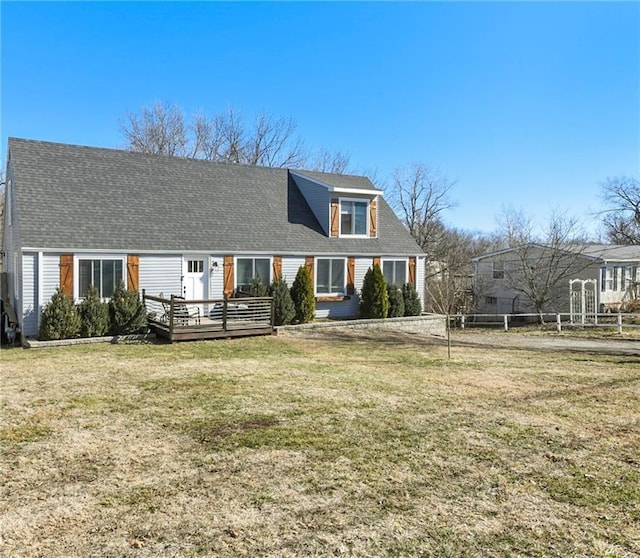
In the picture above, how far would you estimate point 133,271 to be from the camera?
48.8 feet

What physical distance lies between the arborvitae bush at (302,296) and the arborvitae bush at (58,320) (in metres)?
6.97

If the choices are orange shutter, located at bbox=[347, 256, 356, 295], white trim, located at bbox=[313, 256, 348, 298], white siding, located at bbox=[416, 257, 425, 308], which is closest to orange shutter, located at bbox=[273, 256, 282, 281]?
white trim, located at bbox=[313, 256, 348, 298]

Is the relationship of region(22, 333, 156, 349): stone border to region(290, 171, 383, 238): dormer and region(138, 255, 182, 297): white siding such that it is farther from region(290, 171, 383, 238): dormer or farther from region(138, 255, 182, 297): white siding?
region(290, 171, 383, 238): dormer

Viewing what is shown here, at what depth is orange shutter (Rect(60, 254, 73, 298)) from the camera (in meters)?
13.7

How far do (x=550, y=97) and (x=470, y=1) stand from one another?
510 centimetres

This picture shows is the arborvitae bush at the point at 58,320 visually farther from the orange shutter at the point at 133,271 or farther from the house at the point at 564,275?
the house at the point at 564,275

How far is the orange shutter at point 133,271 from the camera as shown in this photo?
583 inches

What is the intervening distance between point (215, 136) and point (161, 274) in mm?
21762

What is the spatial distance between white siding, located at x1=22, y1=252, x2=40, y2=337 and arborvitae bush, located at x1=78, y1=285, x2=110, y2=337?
4.22 feet

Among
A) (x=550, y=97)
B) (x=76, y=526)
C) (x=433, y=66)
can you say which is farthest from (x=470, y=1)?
(x=76, y=526)

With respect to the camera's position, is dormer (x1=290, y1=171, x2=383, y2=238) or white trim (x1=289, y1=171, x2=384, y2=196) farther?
dormer (x1=290, y1=171, x2=383, y2=238)

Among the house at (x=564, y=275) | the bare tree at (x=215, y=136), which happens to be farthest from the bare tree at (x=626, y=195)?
the bare tree at (x=215, y=136)

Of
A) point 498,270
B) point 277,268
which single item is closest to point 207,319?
point 277,268

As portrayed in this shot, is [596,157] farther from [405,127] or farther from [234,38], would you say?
[234,38]
